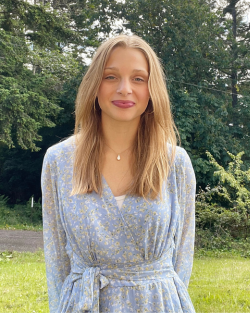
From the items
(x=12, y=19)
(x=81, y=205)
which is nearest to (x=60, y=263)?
(x=81, y=205)

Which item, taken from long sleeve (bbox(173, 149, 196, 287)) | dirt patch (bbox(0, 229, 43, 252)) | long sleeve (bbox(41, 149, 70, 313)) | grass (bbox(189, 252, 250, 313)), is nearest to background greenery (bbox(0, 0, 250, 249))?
dirt patch (bbox(0, 229, 43, 252))

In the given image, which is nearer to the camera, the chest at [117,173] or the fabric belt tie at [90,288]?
the fabric belt tie at [90,288]

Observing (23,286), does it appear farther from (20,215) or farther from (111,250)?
(20,215)

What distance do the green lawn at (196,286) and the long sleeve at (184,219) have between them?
2942 millimetres

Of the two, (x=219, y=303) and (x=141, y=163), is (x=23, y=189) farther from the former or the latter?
(x=141, y=163)

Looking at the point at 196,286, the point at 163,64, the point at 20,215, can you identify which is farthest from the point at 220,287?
the point at 20,215

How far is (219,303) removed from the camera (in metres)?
4.49

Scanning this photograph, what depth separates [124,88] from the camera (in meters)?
1.49

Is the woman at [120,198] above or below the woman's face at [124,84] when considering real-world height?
below

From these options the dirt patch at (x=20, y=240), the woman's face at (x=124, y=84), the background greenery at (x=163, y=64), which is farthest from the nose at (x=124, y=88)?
the background greenery at (x=163, y=64)

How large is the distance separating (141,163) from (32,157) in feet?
58.3

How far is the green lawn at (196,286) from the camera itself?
14.4 ft

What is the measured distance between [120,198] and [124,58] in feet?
1.77

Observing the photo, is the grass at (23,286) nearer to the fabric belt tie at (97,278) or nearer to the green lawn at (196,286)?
the green lawn at (196,286)
